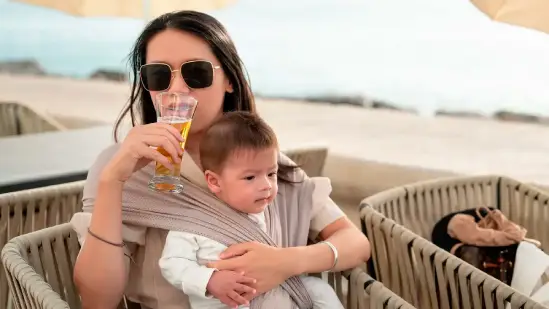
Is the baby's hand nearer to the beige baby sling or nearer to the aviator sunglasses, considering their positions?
the beige baby sling

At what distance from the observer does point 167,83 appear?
1.40 meters

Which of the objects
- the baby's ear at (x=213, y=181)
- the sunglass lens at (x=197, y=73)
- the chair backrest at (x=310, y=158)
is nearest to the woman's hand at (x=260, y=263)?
the baby's ear at (x=213, y=181)

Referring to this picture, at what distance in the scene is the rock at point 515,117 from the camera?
7.86 feet

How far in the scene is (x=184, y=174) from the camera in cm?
144

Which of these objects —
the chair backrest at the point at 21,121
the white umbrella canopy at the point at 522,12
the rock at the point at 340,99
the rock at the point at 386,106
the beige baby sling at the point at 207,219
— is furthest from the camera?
the chair backrest at the point at 21,121

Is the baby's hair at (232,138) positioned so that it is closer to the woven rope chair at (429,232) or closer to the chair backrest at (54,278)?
the chair backrest at (54,278)

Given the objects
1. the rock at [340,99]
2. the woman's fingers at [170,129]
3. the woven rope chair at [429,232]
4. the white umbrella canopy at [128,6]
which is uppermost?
the white umbrella canopy at [128,6]

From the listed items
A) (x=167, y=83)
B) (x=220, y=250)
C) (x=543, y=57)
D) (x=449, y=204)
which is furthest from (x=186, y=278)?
(x=543, y=57)

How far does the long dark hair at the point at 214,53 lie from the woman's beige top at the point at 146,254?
156 mm

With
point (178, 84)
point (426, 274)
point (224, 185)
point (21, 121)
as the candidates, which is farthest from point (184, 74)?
point (21, 121)

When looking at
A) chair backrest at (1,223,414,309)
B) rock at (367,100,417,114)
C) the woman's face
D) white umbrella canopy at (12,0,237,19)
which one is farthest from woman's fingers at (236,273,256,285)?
white umbrella canopy at (12,0,237,19)

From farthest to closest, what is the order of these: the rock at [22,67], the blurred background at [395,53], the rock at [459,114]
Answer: the rock at [22,67] → the rock at [459,114] → the blurred background at [395,53]

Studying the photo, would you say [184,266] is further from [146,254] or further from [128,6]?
[128,6]

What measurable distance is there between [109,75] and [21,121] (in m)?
0.53
